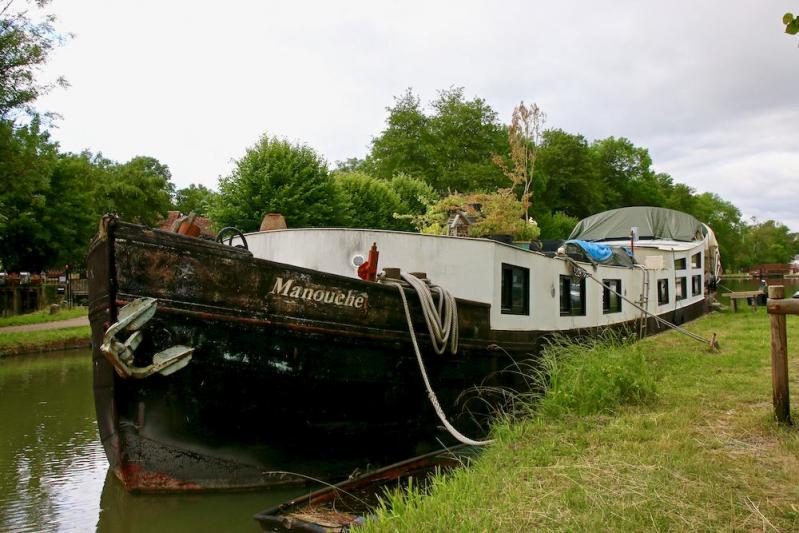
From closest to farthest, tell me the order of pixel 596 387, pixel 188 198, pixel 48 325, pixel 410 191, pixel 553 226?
1. pixel 596 387
2. pixel 48 325
3. pixel 410 191
4. pixel 553 226
5. pixel 188 198

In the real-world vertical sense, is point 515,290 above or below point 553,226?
below

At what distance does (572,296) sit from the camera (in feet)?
31.0

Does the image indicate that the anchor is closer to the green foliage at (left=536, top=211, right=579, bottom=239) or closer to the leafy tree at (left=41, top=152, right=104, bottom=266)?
the leafy tree at (left=41, top=152, right=104, bottom=266)

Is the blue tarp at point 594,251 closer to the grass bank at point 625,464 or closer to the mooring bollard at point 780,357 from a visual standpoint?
the grass bank at point 625,464

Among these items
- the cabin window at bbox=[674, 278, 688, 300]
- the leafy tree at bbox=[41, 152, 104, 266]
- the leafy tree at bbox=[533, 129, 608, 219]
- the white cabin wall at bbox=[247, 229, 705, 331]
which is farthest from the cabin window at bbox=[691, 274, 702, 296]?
the leafy tree at bbox=[533, 129, 608, 219]

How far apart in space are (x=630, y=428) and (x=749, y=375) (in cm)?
362

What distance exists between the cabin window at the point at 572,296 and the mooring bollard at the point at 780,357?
3867 mm

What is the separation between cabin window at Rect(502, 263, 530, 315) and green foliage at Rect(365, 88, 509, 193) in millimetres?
31336

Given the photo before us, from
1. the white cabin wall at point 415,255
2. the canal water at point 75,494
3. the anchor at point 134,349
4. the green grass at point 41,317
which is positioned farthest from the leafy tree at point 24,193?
the anchor at point 134,349

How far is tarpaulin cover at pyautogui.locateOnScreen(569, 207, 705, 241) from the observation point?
17.8 meters

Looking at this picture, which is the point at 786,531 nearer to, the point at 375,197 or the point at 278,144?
the point at 278,144

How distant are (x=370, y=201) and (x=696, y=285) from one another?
12913 millimetres

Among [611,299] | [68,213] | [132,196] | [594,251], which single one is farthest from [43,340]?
[132,196]

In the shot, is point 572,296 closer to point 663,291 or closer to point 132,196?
point 663,291
